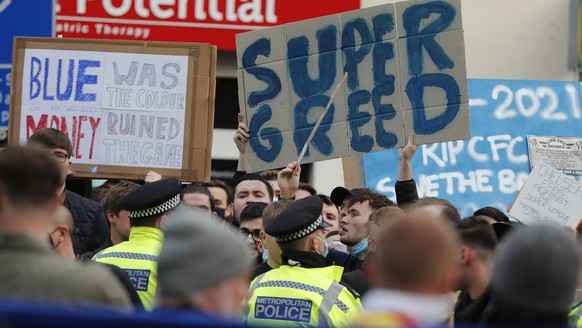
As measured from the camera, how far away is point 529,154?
932cm

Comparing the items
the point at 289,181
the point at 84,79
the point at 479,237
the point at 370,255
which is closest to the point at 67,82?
the point at 84,79

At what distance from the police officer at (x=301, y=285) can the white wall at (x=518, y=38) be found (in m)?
7.54

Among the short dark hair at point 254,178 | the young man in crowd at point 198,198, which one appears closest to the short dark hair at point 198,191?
the young man in crowd at point 198,198

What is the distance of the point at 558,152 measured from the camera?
Result: 8922 mm

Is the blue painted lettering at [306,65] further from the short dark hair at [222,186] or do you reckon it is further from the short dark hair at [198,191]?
the short dark hair at [222,186]

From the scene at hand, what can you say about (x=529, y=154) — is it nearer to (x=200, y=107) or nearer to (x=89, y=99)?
(x=200, y=107)

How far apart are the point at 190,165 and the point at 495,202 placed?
2817 millimetres

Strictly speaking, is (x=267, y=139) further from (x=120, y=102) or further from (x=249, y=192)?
(x=120, y=102)

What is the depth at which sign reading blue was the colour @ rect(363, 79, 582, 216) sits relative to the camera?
9.13 meters

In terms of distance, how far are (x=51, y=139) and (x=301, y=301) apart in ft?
6.14

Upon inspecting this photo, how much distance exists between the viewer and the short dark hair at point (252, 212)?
7.23 meters

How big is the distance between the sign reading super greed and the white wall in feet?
18.2

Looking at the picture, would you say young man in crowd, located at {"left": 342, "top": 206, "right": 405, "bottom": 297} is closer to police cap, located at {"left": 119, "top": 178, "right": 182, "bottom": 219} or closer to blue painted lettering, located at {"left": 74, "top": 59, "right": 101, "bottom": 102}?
police cap, located at {"left": 119, "top": 178, "right": 182, "bottom": 219}

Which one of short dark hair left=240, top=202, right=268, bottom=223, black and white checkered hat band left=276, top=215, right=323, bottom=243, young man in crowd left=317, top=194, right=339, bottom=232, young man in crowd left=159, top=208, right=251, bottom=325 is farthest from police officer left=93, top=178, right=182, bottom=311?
young man in crowd left=159, top=208, right=251, bottom=325
